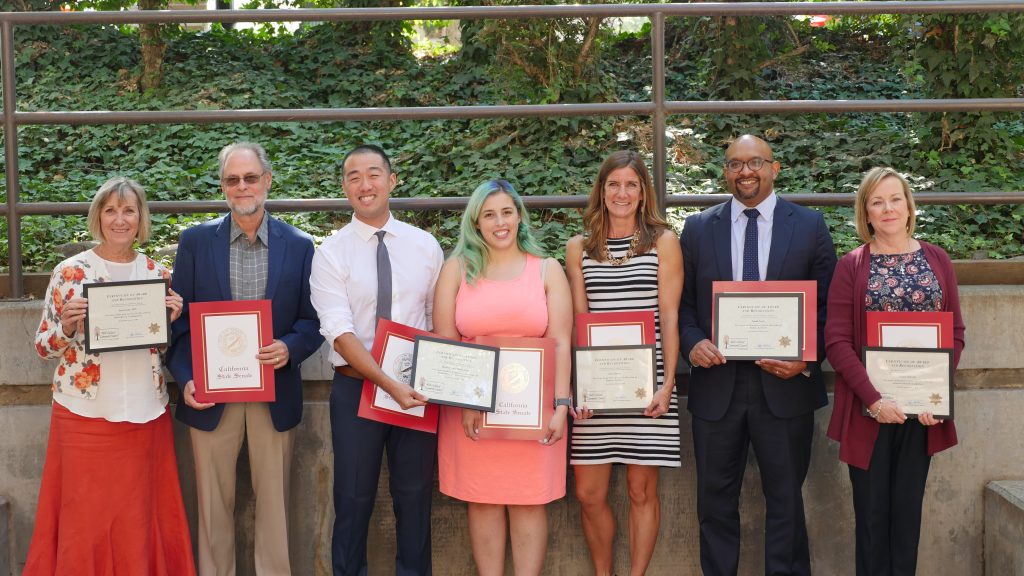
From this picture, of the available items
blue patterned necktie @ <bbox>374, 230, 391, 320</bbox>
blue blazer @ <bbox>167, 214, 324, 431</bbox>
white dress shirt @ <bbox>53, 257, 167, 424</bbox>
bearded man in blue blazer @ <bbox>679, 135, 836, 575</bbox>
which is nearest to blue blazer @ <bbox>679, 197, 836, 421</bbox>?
bearded man in blue blazer @ <bbox>679, 135, 836, 575</bbox>

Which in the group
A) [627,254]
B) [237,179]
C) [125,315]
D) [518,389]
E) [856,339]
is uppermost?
[237,179]

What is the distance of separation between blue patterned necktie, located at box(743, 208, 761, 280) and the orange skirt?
2768mm

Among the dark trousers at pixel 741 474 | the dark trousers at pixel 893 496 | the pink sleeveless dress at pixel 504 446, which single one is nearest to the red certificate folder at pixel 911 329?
the dark trousers at pixel 893 496

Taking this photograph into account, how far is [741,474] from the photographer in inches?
170

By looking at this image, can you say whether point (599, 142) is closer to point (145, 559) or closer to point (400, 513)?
point (400, 513)

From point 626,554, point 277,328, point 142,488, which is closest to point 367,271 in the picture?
point 277,328

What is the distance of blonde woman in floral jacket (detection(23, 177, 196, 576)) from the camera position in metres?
4.12

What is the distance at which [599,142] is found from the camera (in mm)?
8438

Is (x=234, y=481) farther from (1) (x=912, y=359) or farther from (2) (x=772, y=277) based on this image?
(1) (x=912, y=359)

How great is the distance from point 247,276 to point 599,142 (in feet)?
15.7

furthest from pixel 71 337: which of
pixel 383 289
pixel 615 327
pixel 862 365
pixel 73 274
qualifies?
pixel 862 365

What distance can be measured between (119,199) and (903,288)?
11.1 feet

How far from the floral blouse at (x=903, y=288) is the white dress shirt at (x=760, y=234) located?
45cm

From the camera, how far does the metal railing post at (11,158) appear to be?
4.65 metres
